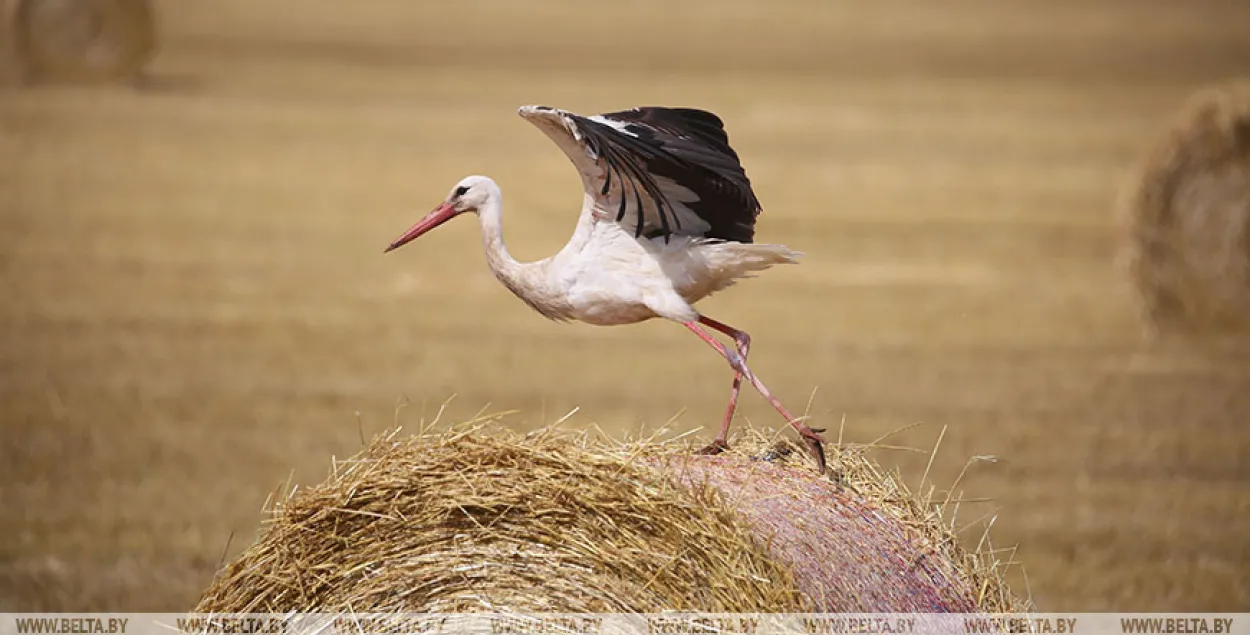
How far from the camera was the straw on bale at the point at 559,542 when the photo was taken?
3.85 metres

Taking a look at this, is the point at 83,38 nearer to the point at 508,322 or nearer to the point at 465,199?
the point at 508,322

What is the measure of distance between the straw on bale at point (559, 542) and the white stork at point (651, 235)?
52 cm

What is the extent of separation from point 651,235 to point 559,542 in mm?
1098

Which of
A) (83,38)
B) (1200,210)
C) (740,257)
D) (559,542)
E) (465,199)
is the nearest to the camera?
(559,542)

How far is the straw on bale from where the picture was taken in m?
3.85

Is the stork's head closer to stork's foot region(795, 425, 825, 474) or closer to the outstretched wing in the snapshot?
the outstretched wing

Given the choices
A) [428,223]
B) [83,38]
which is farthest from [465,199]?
[83,38]

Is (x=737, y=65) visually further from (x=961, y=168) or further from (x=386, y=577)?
(x=386, y=577)

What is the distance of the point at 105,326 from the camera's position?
1104cm

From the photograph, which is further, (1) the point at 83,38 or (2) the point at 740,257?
(1) the point at 83,38

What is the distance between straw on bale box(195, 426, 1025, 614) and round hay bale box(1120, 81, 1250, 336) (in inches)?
289

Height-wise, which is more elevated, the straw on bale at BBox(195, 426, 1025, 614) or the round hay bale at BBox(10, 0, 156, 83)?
the round hay bale at BBox(10, 0, 156, 83)

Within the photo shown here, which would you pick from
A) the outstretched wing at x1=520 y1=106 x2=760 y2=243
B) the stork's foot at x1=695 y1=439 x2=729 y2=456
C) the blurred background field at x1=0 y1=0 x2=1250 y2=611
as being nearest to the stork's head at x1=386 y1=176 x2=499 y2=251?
the outstretched wing at x1=520 y1=106 x2=760 y2=243

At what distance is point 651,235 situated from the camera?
15.2 ft
